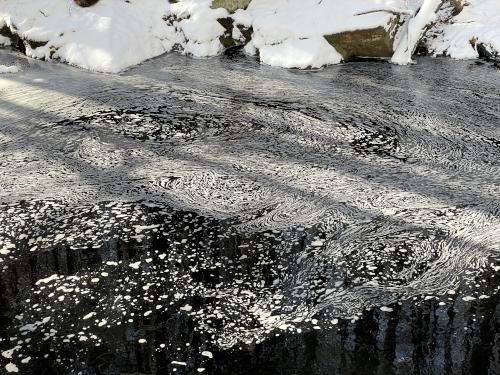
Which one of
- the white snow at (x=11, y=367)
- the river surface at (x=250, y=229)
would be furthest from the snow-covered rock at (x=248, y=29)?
the white snow at (x=11, y=367)

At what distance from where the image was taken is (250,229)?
4.10 m

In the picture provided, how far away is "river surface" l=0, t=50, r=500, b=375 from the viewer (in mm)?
3049

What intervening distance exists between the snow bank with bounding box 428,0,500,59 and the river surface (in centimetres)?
153

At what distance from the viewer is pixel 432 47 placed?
8.48 m

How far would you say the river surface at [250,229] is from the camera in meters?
3.05

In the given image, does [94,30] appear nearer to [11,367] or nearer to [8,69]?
[8,69]

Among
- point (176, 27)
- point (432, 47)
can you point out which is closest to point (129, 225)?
point (176, 27)

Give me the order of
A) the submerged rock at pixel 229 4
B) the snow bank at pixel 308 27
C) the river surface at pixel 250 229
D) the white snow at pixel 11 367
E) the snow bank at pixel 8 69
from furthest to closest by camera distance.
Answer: the submerged rock at pixel 229 4 → the snow bank at pixel 308 27 → the snow bank at pixel 8 69 → the river surface at pixel 250 229 → the white snow at pixel 11 367

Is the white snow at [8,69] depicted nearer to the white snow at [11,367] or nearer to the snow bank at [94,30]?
the snow bank at [94,30]

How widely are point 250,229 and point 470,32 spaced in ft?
19.5

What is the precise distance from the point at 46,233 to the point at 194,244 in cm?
105

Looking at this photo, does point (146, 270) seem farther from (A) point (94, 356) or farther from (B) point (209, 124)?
(B) point (209, 124)

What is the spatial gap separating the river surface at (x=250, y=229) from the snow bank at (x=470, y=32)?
1531 mm

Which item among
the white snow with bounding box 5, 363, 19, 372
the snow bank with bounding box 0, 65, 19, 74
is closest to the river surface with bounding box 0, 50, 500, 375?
the white snow with bounding box 5, 363, 19, 372
